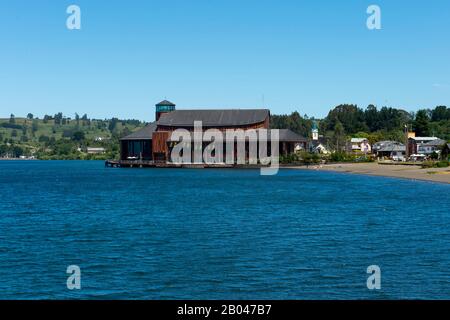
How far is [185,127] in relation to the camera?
160250mm

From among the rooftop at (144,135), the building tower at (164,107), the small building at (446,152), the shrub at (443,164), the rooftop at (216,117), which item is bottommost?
the shrub at (443,164)

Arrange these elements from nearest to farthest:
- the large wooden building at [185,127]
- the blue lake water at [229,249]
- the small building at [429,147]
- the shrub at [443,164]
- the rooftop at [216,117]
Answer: the blue lake water at [229,249], the shrub at [443,164], the small building at [429,147], the large wooden building at [185,127], the rooftop at [216,117]

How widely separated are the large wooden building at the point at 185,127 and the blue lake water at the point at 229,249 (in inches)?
4041

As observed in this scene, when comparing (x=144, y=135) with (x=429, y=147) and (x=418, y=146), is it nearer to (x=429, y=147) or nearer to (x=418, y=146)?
(x=418, y=146)

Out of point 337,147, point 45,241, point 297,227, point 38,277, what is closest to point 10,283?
point 38,277

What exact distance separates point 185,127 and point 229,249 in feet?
431

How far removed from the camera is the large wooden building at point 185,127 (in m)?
158

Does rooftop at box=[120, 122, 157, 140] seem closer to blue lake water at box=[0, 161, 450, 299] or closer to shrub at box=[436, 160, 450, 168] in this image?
shrub at box=[436, 160, 450, 168]

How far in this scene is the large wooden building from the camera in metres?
158

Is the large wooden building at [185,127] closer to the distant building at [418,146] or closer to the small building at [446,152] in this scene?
→ the distant building at [418,146]

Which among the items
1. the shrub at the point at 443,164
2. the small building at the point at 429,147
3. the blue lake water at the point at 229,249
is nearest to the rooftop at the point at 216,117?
the small building at the point at 429,147

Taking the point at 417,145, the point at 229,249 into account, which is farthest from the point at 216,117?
the point at 229,249

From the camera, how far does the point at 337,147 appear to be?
197875mm

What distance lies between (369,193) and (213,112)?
101m
